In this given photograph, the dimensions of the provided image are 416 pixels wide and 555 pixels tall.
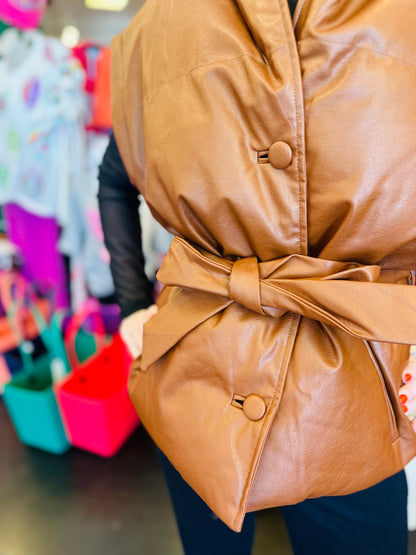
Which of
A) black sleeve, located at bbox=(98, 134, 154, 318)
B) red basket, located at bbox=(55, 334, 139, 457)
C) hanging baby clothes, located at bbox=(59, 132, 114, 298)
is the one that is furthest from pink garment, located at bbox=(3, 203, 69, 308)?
black sleeve, located at bbox=(98, 134, 154, 318)

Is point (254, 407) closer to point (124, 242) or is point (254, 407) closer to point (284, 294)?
point (284, 294)

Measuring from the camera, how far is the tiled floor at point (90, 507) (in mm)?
1181

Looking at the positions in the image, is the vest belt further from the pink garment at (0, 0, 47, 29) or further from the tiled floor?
the pink garment at (0, 0, 47, 29)

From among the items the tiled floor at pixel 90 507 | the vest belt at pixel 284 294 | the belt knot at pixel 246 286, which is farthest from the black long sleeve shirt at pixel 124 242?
the tiled floor at pixel 90 507

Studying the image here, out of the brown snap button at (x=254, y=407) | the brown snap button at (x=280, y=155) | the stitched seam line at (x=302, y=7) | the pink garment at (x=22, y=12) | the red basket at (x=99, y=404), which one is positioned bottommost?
the red basket at (x=99, y=404)

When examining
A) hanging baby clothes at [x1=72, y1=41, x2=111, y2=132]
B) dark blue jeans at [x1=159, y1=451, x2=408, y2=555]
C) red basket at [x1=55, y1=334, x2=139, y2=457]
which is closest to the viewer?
dark blue jeans at [x1=159, y1=451, x2=408, y2=555]

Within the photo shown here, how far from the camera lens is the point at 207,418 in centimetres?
49

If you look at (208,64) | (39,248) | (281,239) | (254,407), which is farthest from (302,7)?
(39,248)

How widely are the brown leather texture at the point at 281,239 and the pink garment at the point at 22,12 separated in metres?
1.27

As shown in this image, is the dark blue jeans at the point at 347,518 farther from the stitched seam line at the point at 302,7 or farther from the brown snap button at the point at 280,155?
the stitched seam line at the point at 302,7

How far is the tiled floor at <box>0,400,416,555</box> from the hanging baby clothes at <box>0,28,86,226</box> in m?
0.99

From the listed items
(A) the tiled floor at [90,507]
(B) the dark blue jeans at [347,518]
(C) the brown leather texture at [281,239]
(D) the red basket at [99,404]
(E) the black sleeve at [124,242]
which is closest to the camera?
(C) the brown leather texture at [281,239]

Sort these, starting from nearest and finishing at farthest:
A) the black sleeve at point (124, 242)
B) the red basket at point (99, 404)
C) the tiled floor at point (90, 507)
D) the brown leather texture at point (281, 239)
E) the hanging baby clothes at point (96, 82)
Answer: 1. the brown leather texture at point (281, 239)
2. the black sleeve at point (124, 242)
3. the tiled floor at point (90, 507)
4. the red basket at point (99, 404)
5. the hanging baby clothes at point (96, 82)

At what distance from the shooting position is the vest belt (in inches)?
15.8
